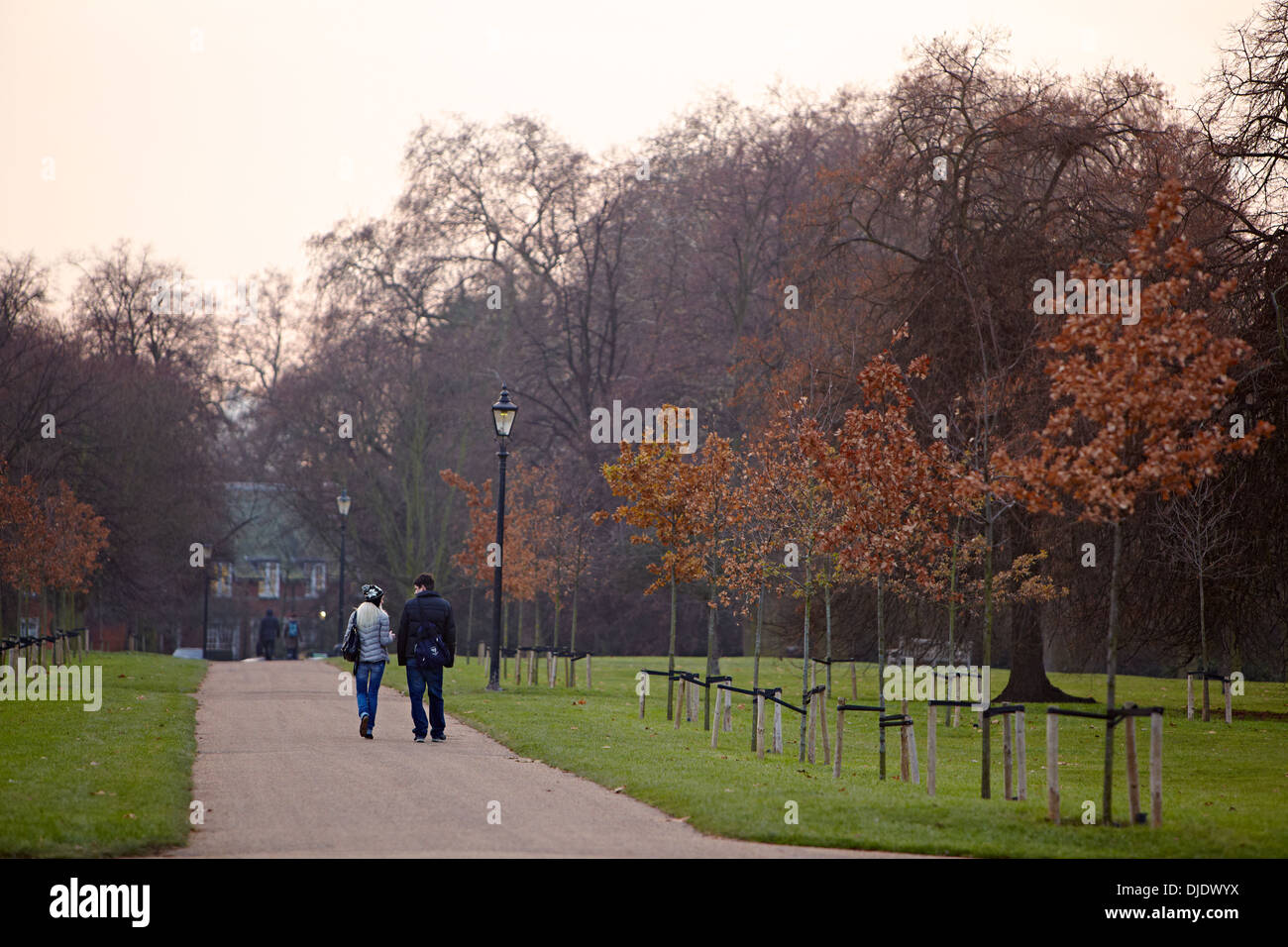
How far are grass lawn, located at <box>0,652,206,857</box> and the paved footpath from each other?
12.3 inches

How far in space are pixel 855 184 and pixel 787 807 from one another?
67.3 ft

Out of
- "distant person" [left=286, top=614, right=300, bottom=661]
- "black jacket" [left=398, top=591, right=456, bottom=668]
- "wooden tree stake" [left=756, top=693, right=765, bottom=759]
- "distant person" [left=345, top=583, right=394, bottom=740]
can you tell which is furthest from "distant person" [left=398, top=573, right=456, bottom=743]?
"distant person" [left=286, top=614, right=300, bottom=661]

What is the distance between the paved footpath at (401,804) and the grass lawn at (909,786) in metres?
0.47

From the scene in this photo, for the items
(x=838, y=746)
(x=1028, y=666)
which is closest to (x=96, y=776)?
(x=838, y=746)

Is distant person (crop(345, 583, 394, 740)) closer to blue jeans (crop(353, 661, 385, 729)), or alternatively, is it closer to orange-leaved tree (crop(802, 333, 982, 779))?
blue jeans (crop(353, 661, 385, 729))

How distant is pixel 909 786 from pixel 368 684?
6895 millimetres

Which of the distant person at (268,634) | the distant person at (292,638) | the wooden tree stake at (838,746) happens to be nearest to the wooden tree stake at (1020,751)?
the wooden tree stake at (838,746)

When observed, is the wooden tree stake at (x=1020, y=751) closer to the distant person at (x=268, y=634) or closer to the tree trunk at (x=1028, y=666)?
the tree trunk at (x=1028, y=666)

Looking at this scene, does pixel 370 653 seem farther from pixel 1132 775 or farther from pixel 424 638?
pixel 1132 775

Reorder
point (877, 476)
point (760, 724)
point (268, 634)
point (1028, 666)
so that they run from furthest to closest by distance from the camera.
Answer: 1. point (268, 634)
2. point (1028, 666)
3. point (877, 476)
4. point (760, 724)

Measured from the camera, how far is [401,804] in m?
11.8

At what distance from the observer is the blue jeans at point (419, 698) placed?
17.4 metres

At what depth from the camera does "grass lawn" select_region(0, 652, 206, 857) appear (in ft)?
32.2
